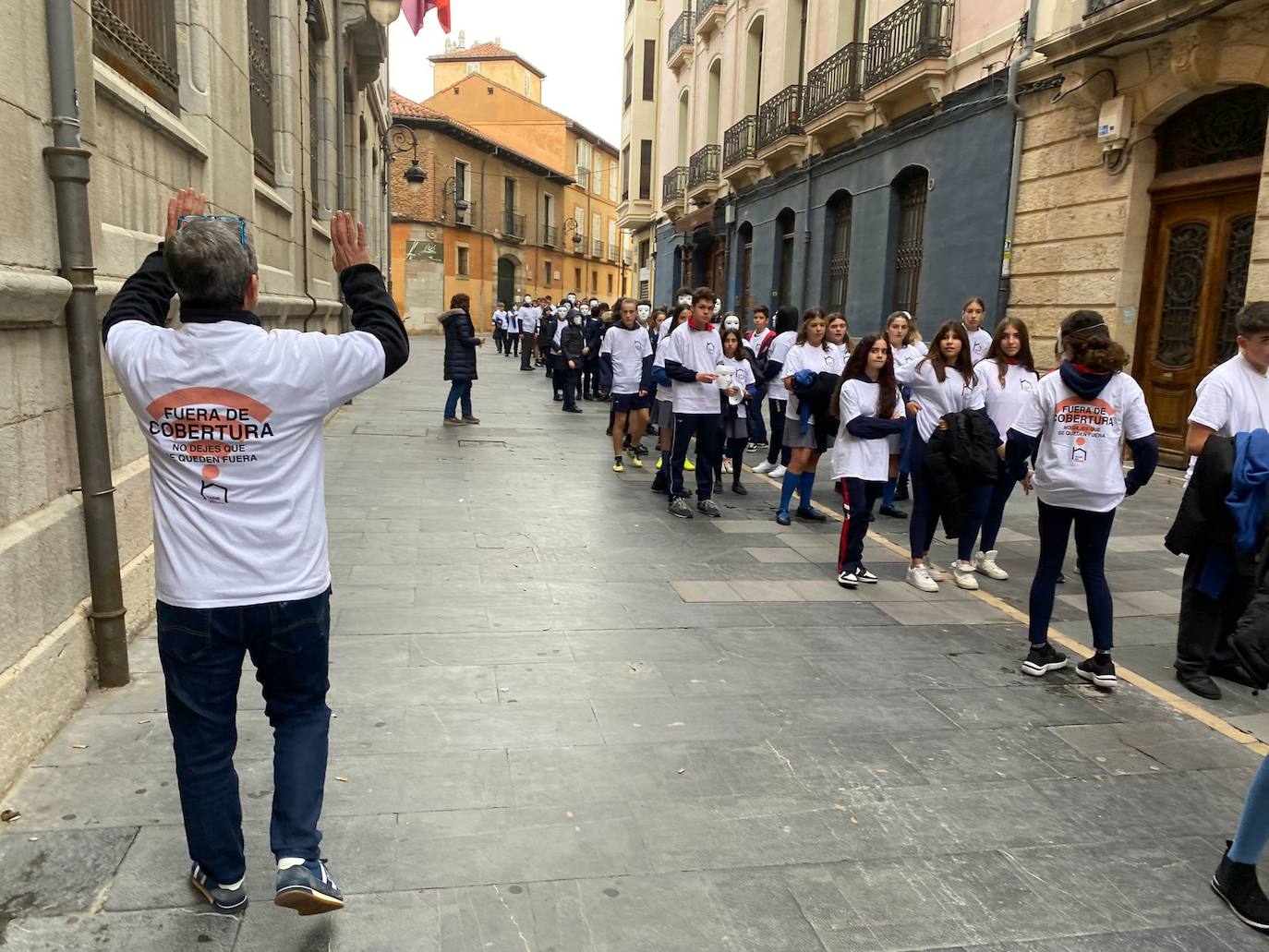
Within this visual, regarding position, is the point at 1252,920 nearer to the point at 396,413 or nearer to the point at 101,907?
the point at 101,907

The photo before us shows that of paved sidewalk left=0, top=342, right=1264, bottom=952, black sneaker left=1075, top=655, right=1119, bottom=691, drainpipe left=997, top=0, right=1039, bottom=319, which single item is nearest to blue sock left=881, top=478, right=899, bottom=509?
paved sidewalk left=0, top=342, right=1264, bottom=952

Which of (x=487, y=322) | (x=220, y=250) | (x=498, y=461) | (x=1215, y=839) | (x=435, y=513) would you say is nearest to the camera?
(x=220, y=250)

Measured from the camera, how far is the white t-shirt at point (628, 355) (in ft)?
34.1

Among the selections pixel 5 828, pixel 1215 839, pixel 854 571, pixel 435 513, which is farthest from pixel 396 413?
pixel 1215 839

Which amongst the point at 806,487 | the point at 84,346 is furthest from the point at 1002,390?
the point at 84,346

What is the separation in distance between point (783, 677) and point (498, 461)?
258 inches

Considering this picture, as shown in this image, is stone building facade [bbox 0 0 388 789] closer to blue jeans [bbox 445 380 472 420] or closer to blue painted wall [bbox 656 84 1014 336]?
blue jeans [bbox 445 380 472 420]

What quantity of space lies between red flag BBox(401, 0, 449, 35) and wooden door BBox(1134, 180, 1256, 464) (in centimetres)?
1116

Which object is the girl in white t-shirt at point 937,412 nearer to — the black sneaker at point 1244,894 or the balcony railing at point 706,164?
the black sneaker at point 1244,894

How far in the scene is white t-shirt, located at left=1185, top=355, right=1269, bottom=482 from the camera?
14.5ft

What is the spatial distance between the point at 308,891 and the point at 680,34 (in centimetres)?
3078

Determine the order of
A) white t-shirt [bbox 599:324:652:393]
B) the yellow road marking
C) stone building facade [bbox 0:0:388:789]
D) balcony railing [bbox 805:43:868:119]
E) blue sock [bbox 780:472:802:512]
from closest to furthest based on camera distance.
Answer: stone building facade [bbox 0:0:388:789] → the yellow road marking → blue sock [bbox 780:472:802:512] → white t-shirt [bbox 599:324:652:393] → balcony railing [bbox 805:43:868:119]

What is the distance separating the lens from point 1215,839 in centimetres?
326

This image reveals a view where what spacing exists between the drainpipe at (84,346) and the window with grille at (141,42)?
49.9 inches
